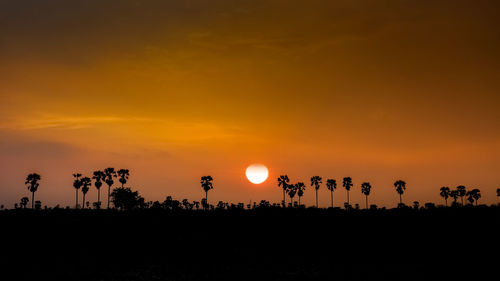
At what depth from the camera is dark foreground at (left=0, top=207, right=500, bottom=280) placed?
183ft

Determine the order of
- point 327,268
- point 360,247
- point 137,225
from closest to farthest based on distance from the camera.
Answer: point 327,268
point 360,247
point 137,225

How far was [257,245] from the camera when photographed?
8088 cm

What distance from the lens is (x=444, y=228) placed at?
7850 cm

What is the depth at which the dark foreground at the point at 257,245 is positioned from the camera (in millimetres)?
55750

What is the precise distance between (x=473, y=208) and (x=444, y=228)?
18.3m

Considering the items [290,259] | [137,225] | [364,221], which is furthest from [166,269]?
[364,221]

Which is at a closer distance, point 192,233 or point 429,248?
point 429,248

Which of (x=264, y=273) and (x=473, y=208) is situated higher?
(x=473, y=208)

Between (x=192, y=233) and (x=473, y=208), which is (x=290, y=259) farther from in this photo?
(x=473, y=208)

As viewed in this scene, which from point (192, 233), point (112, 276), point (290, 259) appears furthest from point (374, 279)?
point (192, 233)

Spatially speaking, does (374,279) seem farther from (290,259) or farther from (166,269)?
(166,269)

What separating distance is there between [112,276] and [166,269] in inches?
308

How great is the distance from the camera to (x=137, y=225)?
97.4m

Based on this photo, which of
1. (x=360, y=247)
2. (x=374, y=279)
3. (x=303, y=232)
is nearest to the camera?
(x=374, y=279)
